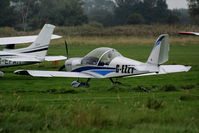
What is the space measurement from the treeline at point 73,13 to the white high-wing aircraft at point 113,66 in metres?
57.5

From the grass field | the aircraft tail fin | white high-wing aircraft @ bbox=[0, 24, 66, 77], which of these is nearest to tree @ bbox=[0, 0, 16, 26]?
white high-wing aircraft @ bbox=[0, 24, 66, 77]

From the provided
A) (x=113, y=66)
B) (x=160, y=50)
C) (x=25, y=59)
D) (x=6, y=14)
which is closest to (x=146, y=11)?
(x=6, y=14)

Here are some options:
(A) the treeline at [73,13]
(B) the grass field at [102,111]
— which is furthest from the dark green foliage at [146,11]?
(B) the grass field at [102,111]

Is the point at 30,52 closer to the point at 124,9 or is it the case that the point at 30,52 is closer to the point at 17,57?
the point at 17,57

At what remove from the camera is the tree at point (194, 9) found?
76.9 metres

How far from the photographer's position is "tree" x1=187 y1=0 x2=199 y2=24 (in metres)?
76.9

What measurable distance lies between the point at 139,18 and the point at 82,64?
226 ft

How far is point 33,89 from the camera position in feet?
60.2

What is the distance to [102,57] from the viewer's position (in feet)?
61.1

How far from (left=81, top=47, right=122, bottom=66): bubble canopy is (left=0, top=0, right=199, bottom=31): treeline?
57.6 metres

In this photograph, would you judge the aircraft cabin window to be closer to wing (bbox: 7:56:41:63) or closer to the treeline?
wing (bbox: 7:56:41:63)

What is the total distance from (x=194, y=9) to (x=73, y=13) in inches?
704

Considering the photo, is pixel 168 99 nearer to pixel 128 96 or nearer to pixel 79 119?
pixel 128 96

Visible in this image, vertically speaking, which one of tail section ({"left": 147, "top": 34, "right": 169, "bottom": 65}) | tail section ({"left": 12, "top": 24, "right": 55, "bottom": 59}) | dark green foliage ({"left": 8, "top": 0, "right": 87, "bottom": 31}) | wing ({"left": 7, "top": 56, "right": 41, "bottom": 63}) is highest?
tail section ({"left": 147, "top": 34, "right": 169, "bottom": 65})
